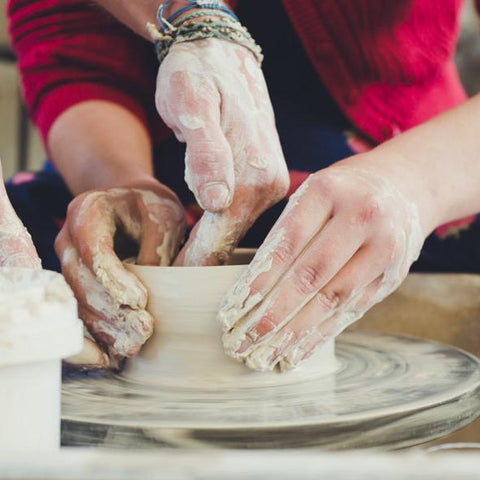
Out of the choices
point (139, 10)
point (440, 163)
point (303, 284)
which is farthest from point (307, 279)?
point (139, 10)

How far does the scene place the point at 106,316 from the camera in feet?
2.98

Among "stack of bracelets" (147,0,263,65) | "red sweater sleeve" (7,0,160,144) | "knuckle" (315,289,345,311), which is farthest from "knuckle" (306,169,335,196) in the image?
"red sweater sleeve" (7,0,160,144)

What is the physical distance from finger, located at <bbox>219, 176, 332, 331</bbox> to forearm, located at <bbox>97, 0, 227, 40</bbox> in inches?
12.5

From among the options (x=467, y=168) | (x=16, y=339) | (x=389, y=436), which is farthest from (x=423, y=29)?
(x=16, y=339)

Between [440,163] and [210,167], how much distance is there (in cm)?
35

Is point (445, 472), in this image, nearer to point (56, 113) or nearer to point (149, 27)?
point (149, 27)

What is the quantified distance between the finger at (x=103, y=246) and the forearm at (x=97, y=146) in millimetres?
231

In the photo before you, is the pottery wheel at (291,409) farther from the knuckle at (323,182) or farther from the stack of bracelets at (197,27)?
the stack of bracelets at (197,27)

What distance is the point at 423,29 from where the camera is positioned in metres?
1.45

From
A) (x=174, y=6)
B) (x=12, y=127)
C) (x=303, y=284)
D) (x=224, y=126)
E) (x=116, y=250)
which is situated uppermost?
(x=174, y=6)

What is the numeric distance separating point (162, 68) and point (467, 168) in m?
0.45

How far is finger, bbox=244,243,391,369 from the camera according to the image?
0.82 m

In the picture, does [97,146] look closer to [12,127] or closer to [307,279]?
[307,279]

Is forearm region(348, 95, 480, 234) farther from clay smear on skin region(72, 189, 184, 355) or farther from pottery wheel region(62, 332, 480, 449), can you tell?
clay smear on skin region(72, 189, 184, 355)
